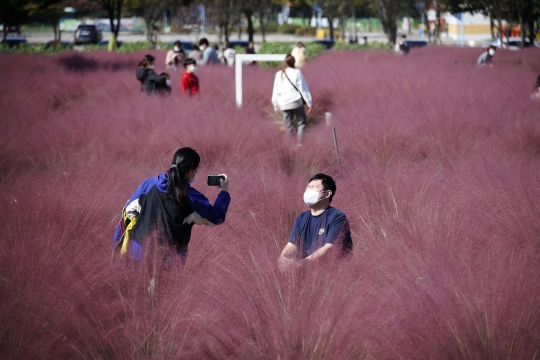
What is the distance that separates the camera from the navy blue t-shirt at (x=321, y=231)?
499cm

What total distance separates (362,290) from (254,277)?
1.84ft

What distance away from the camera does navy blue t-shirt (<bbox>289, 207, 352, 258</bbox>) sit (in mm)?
4988

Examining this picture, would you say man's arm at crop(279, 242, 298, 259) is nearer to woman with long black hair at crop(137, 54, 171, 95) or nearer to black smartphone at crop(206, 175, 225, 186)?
black smartphone at crop(206, 175, 225, 186)

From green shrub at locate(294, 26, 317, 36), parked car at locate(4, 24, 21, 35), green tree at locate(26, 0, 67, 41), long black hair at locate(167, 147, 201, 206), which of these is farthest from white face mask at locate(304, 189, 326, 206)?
green shrub at locate(294, 26, 317, 36)

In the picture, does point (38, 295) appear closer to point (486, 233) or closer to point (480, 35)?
point (486, 233)

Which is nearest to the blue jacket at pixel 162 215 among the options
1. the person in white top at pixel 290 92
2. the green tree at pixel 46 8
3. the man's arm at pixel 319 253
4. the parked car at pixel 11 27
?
the man's arm at pixel 319 253

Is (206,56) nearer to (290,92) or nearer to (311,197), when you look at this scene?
(290,92)

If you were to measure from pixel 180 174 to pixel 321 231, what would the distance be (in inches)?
39.2

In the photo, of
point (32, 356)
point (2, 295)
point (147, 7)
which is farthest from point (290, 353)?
point (147, 7)

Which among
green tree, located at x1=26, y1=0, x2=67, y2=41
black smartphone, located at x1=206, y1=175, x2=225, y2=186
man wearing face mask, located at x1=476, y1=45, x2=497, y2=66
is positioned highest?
green tree, located at x1=26, y1=0, x2=67, y2=41

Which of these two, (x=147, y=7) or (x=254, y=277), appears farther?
(x=147, y=7)

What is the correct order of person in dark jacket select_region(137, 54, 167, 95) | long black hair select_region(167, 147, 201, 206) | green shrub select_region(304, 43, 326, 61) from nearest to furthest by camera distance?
long black hair select_region(167, 147, 201, 206) < person in dark jacket select_region(137, 54, 167, 95) < green shrub select_region(304, 43, 326, 61)

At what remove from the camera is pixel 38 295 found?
13.2 ft

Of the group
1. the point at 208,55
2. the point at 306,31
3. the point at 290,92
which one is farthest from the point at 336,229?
the point at 306,31
